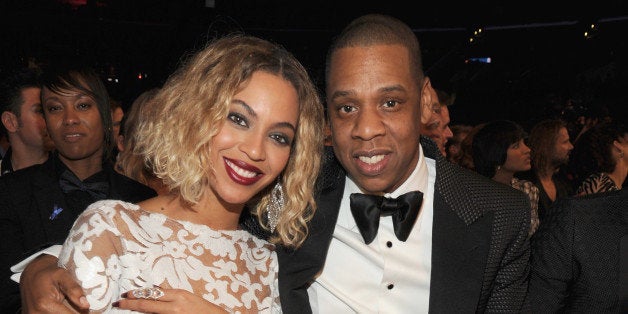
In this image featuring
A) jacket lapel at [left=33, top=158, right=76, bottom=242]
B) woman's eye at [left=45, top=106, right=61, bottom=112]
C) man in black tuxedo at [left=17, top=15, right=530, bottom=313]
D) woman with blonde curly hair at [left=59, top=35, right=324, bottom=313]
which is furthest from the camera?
woman's eye at [left=45, top=106, right=61, bottom=112]

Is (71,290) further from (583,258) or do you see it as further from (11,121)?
(11,121)

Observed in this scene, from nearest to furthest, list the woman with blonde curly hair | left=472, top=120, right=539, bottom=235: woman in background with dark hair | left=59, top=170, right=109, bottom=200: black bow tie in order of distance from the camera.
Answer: the woman with blonde curly hair
left=59, top=170, right=109, bottom=200: black bow tie
left=472, top=120, right=539, bottom=235: woman in background with dark hair

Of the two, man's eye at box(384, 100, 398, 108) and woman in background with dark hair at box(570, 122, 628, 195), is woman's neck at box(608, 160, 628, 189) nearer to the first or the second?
woman in background with dark hair at box(570, 122, 628, 195)

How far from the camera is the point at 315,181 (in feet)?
7.60

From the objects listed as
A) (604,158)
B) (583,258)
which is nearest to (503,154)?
(604,158)

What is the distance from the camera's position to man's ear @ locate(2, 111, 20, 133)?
3.74m

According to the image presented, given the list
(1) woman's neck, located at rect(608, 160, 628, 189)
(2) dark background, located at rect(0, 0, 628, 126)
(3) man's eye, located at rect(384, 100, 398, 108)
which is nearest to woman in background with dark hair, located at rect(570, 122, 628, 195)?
(1) woman's neck, located at rect(608, 160, 628, 189)

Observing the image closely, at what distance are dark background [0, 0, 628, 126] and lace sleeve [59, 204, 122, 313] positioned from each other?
24.5 ft

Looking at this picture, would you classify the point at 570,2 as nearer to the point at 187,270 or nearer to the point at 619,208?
the point at 619,208

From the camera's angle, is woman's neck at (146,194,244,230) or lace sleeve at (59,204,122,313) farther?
woman's neck at (146,194,244,230)

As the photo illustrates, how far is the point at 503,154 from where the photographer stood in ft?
16.0

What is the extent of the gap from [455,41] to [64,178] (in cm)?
1009

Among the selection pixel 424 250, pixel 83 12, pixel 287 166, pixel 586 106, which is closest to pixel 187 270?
pixel 287 166

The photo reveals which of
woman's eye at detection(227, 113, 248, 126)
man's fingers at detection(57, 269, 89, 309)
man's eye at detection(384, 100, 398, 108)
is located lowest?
man's fingers at detection(57, 269, 89, 309)
